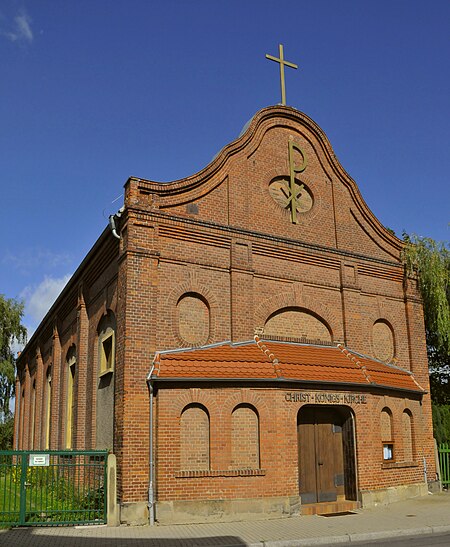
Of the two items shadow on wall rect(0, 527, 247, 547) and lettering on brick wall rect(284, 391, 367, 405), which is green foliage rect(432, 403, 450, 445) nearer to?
lettering on brick wall rect(284, 391, 367, 405)

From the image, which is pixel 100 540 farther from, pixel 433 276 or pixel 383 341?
pixel 433 276

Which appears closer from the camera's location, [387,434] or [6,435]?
[387,434]

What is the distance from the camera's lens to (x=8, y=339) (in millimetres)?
38031

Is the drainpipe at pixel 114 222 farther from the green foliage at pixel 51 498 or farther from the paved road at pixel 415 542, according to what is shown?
the paved road at pixel 415 542

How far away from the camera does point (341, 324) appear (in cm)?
1717

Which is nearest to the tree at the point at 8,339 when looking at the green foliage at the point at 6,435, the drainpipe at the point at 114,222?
the green foliage at the point at 6,435

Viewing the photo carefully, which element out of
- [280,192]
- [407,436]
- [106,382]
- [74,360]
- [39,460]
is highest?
[280,192]

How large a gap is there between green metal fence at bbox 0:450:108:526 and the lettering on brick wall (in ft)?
15.1

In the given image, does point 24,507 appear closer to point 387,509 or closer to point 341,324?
point 387,509

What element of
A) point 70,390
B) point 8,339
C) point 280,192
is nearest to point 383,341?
point 280,192

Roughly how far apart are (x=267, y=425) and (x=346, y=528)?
2850mm

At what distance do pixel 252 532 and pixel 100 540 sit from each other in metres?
2.96

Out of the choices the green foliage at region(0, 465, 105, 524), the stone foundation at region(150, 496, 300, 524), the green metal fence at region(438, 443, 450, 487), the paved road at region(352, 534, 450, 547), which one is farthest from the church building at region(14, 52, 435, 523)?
the paved road at region(352, 534, 450, 547)

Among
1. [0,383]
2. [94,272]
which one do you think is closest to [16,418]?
[0,383]
